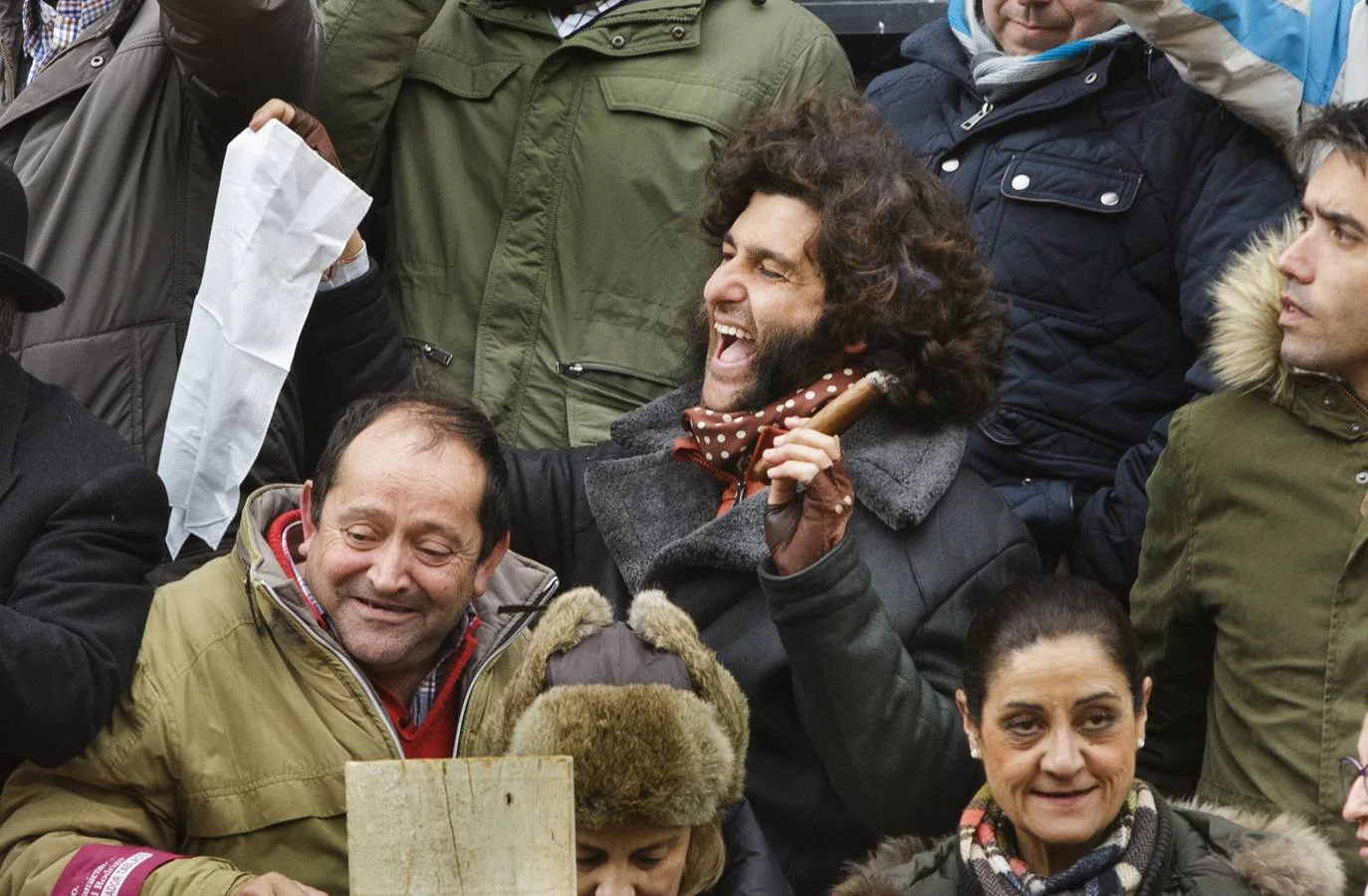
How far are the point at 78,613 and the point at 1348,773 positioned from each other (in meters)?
2.07

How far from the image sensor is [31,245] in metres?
4.62

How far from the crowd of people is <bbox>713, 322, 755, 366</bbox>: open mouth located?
0.04ft

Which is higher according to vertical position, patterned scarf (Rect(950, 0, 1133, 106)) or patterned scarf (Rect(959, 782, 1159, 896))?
patterned scarf (Rect(950, 0, 1133, 106))

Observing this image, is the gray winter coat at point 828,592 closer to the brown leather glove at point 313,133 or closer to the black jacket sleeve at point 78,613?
the brown leather glove at point 313,133

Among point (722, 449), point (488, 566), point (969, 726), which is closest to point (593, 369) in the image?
point (722, 449)

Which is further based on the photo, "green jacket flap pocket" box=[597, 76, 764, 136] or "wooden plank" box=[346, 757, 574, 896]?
"green jacket flap pocket" box=[597, 76, 764, 136]

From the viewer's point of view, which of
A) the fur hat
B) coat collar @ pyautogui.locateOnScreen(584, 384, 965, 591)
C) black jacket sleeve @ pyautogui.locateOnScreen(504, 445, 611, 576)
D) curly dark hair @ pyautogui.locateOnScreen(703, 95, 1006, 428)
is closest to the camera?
the fur hat

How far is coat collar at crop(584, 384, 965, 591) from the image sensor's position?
4.47 metres

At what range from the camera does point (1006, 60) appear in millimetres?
4992

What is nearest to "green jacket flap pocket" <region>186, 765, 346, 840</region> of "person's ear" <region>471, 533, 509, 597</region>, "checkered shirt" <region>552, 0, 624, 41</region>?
"person's ear" <region>471, 533, 509, 597</region>

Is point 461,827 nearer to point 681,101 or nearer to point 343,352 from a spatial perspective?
point 343,352

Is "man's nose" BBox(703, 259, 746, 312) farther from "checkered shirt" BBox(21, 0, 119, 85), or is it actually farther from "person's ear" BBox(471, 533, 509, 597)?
"checkered shirt" BBox(21, 0, 119, 85)

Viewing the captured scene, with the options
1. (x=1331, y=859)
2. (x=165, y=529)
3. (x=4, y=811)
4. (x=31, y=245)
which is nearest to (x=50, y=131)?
(x=31, y=245)

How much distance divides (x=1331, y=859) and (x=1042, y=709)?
50cm
